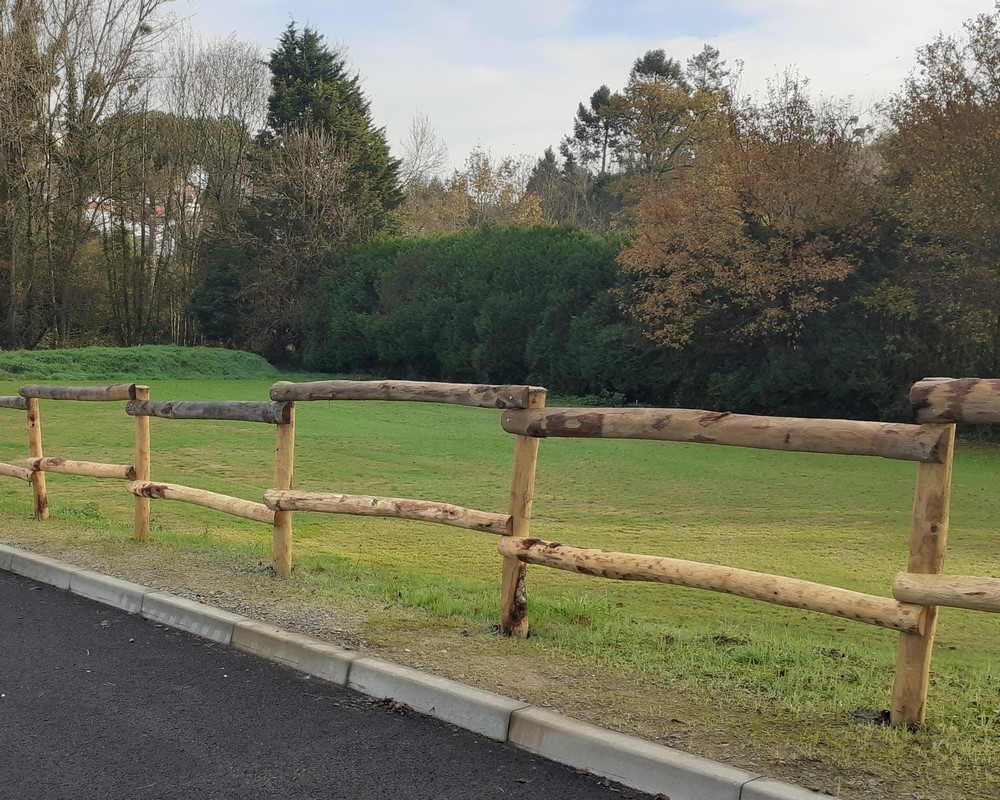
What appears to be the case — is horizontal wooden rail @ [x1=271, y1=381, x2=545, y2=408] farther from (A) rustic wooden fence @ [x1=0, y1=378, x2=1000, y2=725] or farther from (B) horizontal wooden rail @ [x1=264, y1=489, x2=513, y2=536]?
(B) horizontal wooden rail @ [x1=264, y1=489, x2=513, y2=536]

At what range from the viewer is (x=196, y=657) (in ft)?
16.6

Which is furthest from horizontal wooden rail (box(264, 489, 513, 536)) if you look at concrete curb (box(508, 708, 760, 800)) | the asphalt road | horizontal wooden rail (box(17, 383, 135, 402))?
horizontal wooden rail (box(17, 383, 135, 402))

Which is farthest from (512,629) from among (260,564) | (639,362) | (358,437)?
(639,362)

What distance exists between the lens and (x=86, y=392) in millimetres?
8320

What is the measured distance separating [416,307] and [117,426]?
1691 centimetres

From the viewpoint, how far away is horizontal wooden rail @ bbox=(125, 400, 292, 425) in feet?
21.2

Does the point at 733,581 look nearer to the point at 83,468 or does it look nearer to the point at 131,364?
the point at 83,468

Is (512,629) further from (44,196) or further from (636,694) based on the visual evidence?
(44,196)

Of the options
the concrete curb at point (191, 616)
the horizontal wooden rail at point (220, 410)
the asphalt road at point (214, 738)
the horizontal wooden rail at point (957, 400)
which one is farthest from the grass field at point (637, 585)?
the horizontal wooden rail at point (957, 400)

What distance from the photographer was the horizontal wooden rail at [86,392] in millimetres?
7883

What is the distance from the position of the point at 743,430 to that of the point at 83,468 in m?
6.09

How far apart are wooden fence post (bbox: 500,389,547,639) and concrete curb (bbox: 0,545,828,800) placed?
0.82 meters

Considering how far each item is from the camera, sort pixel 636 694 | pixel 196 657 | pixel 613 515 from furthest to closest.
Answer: pixel 613 515
pixel 196 657
pixel 636 694

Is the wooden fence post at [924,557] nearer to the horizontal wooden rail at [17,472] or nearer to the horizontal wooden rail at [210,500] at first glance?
the horizontal wooden rail at [210,500]
